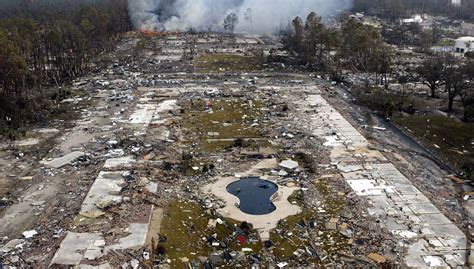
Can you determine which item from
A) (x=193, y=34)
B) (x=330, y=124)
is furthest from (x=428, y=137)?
(x=193, y=34)

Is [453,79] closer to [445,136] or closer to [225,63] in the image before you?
[445,136]

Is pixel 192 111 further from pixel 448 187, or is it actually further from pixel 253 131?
pixel 448 187

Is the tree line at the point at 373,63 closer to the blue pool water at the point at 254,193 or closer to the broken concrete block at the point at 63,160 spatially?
the blue pool water at the point at 254,193

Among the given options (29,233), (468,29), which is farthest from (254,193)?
(468,29)

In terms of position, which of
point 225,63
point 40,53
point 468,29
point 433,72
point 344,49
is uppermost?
point 40,53

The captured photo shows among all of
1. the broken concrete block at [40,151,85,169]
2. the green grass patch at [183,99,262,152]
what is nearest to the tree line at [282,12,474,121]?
the green grass patch at [183,99,262,152]

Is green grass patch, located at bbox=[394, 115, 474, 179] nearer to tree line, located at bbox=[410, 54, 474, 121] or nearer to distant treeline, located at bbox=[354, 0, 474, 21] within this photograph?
tree line, located at bbox=[410, 54, 474, 121]
